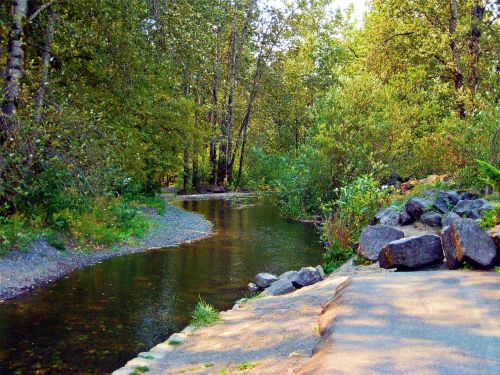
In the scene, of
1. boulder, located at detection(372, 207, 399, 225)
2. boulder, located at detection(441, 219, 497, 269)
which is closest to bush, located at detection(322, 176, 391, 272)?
boulder, located at detection(372, 207, 399, 225)

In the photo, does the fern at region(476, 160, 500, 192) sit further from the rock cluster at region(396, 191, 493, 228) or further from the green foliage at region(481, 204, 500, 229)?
the rock cluster at region(396, 191, 493, 228)

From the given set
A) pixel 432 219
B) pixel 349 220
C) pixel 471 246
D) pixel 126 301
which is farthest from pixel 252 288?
pixel 432 219

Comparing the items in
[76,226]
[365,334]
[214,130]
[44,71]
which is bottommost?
[365,334]

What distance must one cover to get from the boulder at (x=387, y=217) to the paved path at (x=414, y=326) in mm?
6188

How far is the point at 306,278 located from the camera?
10633 mm

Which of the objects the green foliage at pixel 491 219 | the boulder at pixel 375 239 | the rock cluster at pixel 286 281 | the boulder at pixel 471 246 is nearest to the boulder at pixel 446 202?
the boulder at pixel 375 239

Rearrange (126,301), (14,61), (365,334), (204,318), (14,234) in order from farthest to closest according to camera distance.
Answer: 1. (14,61)
2. (14,234)
3. (126,301)
4. (204,318)
5. (365,334)

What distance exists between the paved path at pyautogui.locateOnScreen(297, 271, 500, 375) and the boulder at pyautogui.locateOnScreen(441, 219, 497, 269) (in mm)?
360

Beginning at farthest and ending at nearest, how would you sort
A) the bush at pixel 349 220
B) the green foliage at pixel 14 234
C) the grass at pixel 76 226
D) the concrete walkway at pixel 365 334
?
the bush at pixel 349 220 → the grass at pixel 76 226 → the green foliage at pixel 14 234 → the concrete walkway at pixel 365 334

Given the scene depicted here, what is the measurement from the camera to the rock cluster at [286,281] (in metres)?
10.1

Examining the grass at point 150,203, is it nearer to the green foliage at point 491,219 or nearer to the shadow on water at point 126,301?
the shadow on water at point 126,301

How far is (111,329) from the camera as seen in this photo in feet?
27.9

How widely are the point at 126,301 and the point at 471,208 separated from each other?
861 centimetres

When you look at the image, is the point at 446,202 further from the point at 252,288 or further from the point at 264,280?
the point at 252,288
